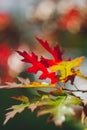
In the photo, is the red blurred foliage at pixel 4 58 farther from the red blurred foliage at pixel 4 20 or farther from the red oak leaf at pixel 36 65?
the red oak leaf at pixel 36 65

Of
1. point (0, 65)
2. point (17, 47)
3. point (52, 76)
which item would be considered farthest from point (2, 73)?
point (52, 76)

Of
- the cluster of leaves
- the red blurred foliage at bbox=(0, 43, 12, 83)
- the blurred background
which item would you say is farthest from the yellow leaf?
the blurred background

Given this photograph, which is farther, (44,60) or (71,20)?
(71,20)

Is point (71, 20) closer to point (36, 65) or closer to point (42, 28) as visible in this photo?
point (42, 28)

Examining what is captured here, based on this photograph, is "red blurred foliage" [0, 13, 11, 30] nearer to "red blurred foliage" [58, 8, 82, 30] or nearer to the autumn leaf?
"red blurred foliage" [58, 8, 82, 30]

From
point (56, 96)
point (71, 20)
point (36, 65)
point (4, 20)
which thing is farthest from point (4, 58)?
point (56, 96)

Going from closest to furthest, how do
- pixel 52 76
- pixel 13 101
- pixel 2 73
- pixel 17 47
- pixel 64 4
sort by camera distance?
pixel 52 76, pixel 13 101, pixel 2 73, pixel 17 47, pixel 64 4

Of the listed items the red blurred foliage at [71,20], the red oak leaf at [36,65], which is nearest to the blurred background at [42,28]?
the red blurred foliage at [71,20]

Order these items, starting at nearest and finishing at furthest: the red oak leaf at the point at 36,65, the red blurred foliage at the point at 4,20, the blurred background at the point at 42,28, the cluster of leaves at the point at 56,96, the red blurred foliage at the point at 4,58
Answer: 1. the cluster of leaves at the point at 56,96
2. the red oak leaf at the point at 36,65
3. the red blurred foliage at the point at 4,58
4. the blurred background at the point at 42,28
5. the red blurred foliage at the point at 4,20

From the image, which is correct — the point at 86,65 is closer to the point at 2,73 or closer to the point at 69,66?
the point at 2,73
